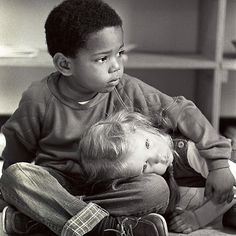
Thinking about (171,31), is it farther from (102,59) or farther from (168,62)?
(102,59)

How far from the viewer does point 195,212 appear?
135 cm

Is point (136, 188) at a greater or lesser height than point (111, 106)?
lesser

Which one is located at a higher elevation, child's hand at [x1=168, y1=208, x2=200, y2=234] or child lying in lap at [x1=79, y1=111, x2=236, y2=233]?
child lying in lap at [x1=79, y1=111, x2=236, y2=233]

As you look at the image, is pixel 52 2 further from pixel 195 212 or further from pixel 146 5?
pixel 195 212

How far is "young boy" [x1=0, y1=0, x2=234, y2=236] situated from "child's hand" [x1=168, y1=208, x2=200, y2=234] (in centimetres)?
7

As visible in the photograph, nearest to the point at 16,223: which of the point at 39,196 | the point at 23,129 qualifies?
the point at 39,196

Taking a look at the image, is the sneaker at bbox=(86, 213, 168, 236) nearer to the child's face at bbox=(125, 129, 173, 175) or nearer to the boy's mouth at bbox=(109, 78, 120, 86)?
the child's face at bbox=(125, 129, 173, 175)

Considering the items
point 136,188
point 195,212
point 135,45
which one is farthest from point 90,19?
point 135,45

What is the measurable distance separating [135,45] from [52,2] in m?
0.36

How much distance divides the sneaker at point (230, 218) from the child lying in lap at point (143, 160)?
11 millimetres

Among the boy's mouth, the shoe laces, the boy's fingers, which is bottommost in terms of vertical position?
the shoe laces

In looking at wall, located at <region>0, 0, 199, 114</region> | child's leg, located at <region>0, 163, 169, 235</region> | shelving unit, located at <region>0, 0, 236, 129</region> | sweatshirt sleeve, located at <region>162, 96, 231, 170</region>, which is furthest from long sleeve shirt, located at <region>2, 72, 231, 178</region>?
wall, located at <region>0, 0, 199, 114</region>

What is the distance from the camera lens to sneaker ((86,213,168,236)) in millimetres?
1201

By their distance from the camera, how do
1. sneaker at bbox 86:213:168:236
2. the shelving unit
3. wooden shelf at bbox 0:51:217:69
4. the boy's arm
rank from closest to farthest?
sneaker at bbox 86:213:168:236 → the boy's arm → wooden shelf at bbox 0:51:217:69 → the shelving unit
